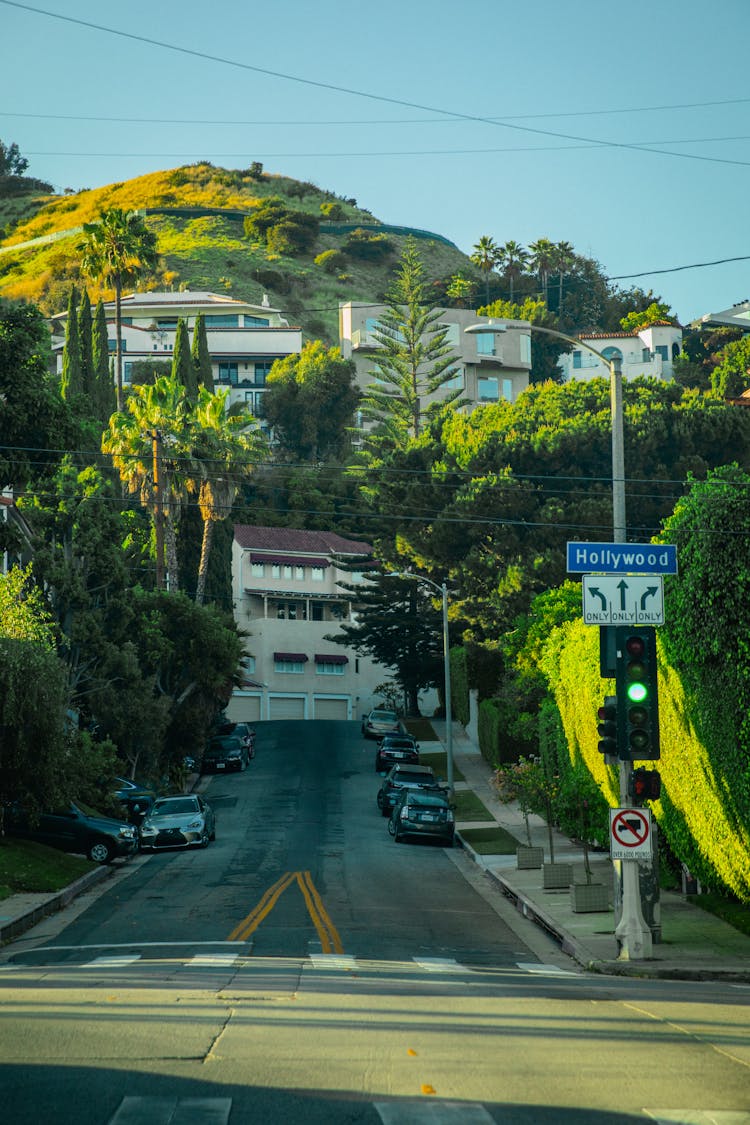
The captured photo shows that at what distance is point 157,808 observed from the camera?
40844mm

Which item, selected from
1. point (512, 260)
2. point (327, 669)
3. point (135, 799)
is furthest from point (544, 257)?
point (135, 799)

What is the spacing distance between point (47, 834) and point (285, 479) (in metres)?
67.5

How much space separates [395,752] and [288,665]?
2796cm

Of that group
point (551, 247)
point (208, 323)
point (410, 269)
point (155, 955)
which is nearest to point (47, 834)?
point (155, 955)

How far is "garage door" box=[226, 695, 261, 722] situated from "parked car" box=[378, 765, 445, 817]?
123 feet

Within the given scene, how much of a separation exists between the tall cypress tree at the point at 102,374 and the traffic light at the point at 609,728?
7019 cm

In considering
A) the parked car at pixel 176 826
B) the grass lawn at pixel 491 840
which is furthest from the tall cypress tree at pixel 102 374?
the parked car at pixel 176 826

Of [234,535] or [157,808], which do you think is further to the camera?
[234,535]

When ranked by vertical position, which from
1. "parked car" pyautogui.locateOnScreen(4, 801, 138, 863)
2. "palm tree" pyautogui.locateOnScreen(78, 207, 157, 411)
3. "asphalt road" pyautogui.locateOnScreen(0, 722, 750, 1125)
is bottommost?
"parked car" pyautogui.locateOnScreen(4, 801, 138, 863)

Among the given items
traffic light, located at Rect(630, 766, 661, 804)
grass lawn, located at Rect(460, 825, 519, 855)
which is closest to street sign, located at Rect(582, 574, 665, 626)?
traffic light, located at Rect(630, 766, 661, 804)

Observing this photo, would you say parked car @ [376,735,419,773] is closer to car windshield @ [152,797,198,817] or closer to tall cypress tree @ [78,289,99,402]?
car windshield @ [152,797,198,817]

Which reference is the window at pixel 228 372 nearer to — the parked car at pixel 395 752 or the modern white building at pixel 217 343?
the modern white building at pixel 217 343

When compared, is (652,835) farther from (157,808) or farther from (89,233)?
(89,233)

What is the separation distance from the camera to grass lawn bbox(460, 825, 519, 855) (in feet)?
131
